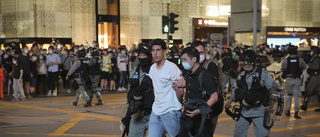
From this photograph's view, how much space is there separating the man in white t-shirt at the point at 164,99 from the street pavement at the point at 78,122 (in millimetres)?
1589

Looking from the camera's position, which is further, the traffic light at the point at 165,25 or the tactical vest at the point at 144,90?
the traffic light at the point at 165,25

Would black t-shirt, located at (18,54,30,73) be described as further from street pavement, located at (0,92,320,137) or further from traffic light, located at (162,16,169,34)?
traffic light, located at (162,16,169,34)

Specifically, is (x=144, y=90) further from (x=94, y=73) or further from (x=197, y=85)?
(x=94, y=73)

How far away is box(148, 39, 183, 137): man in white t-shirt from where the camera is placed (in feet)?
19.9

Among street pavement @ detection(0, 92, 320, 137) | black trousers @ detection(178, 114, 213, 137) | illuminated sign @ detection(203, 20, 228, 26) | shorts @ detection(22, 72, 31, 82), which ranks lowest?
street pavement @ detection(0, 92, 320, 137)

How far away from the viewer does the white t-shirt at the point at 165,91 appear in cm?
609

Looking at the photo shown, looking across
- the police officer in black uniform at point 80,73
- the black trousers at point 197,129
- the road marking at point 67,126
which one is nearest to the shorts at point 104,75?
the police officer in black uniform at point 80,73

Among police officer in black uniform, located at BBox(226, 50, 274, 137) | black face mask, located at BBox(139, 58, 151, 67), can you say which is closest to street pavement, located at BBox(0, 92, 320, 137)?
black face mask, located at BBox(139, 58, 151, 67)

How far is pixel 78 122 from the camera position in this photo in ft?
37.0

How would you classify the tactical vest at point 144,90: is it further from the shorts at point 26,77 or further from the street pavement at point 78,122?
the shorts at point 26,77

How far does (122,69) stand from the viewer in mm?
20641

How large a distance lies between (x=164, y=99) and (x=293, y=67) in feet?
22.2

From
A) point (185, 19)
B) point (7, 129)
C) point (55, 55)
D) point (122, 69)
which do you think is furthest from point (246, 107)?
point (185, 19)

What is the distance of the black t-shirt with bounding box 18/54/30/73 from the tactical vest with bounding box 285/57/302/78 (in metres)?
9.22
